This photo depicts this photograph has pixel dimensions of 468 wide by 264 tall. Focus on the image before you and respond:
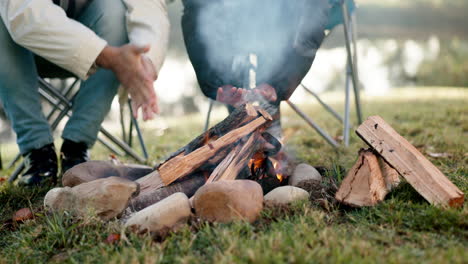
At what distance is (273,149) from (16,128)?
4.42ft

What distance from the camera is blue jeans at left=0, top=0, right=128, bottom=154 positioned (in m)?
2.13

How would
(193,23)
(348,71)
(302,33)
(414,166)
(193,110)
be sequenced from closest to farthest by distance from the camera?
1. (414,166)
2. (302,33)
3. (193,23)
4. (348,71)
5. (193,110)

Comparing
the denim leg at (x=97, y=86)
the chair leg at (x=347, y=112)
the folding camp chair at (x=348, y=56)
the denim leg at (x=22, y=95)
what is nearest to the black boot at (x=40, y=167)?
the denim leg at (x=22, y=95)

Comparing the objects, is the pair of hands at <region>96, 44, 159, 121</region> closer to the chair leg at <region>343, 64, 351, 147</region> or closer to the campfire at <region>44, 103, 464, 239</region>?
the campfire at <region>44, 103, 464, 239</region>

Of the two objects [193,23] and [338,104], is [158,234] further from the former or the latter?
[338,104]

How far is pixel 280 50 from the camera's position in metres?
2.25

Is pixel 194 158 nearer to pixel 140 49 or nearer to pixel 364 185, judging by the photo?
pixel 140 49

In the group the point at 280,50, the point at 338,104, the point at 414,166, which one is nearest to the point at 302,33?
the point at 280,50

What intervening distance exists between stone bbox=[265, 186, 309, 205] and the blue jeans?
3.90ft

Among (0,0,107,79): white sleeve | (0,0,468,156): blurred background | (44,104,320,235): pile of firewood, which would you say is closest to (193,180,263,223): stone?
(44,104,320,235): pile of firewood

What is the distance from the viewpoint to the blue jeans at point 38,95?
84.0 inches

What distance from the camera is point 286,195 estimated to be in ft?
5.16

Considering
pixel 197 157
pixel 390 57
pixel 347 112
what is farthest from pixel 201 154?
pixel 390 57


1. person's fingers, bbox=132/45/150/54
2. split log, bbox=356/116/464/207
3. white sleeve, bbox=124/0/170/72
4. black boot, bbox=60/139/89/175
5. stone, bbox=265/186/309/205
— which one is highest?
white sleeve, bbox=124/0/170/72
